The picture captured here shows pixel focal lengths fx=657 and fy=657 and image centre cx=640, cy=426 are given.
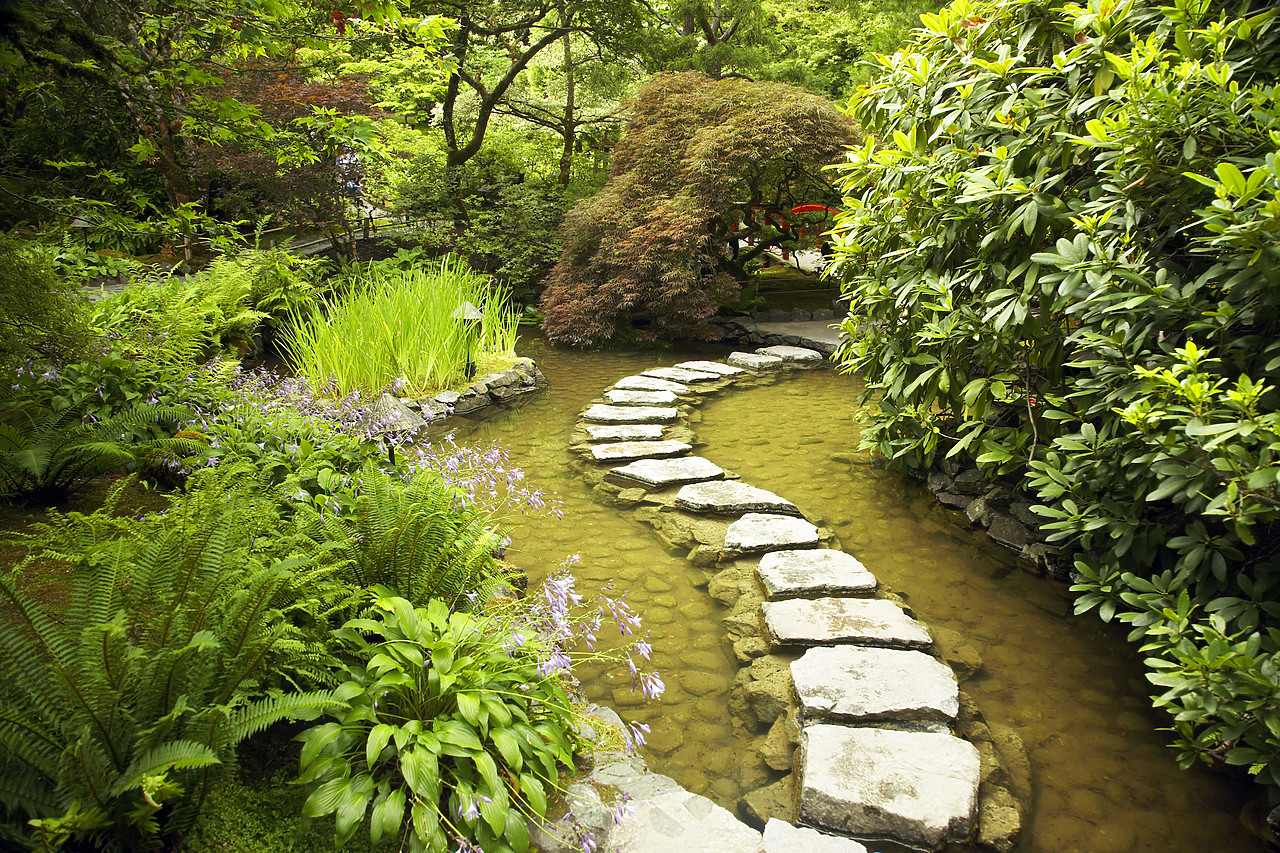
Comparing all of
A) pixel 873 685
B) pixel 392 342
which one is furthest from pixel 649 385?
pixel 873 685

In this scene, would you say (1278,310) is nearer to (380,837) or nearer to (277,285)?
(380,837)

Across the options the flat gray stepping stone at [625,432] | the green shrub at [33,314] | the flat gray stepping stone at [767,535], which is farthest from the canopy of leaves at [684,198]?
the green shrub at [33,314]

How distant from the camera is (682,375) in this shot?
6.46 metres

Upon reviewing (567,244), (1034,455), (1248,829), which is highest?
(567,244)

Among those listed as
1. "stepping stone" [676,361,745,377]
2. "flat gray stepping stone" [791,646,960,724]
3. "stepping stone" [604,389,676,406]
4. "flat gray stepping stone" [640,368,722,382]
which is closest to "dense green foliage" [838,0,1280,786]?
"flat gray stepping stone" [791,646,960,724]

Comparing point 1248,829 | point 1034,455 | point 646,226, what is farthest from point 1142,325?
point 646,226

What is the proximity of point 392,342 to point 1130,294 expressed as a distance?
4.72 meters

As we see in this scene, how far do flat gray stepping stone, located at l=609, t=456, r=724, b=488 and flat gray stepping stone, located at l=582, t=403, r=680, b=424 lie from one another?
35.9 inches

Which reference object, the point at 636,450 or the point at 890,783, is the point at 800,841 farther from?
the point at 636,450

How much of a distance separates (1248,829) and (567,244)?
329 inches

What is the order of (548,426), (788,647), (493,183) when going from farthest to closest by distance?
(493,183)
(548,426)
(788,647)

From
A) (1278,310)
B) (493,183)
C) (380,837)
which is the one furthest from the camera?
(493,183)

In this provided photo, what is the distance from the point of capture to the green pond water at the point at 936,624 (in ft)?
5.99

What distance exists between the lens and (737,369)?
6.78m
